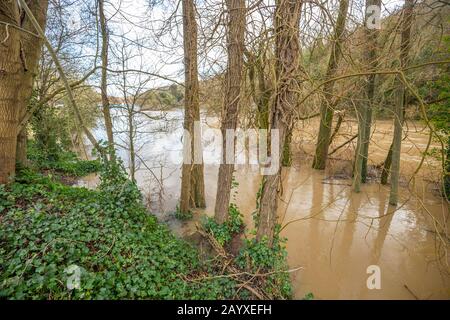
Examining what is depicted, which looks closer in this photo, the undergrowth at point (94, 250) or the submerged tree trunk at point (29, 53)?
the undergrowth at point (94, 250)

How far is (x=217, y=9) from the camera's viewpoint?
3.46m

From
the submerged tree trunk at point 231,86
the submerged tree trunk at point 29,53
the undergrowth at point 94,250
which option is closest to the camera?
the undergrowth at point 94,250

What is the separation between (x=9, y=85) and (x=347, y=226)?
755 centimetres

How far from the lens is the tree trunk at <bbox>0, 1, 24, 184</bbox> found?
3.76 metres

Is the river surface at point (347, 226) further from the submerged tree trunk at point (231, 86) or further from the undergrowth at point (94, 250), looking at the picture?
the undergrowth at point (94, 250)

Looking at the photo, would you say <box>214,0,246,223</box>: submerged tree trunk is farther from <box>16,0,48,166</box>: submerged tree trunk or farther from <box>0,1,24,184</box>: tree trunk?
<box>16,0,48,166</box>: submerged tree trunk

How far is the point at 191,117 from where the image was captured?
5176 mm

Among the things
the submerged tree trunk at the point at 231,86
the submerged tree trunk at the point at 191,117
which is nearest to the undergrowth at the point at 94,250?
the submerged tree trunk at the point at 231,86

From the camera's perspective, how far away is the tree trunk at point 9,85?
3.76 metres

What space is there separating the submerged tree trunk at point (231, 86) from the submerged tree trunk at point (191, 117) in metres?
1.09

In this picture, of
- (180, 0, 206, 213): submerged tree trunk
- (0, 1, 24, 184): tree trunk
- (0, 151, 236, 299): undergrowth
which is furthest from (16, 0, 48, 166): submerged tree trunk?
(180, 0, 206, 213): submerged tree trunk

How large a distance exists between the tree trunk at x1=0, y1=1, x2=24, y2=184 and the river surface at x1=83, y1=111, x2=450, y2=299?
7.81 feet
